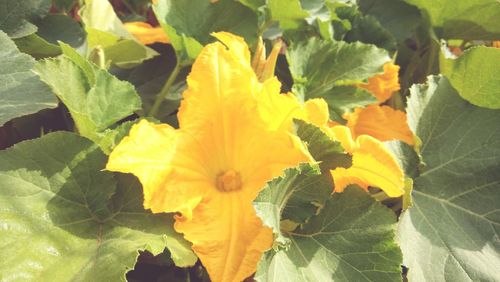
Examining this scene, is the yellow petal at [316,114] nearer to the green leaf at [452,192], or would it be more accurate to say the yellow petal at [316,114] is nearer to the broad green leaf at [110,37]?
the green leaf at [452,192]

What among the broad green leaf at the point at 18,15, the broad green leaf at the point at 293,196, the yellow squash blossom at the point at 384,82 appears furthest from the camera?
the yellow squash blossom at the point at 384,82

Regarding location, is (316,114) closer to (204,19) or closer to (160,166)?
(160,166)

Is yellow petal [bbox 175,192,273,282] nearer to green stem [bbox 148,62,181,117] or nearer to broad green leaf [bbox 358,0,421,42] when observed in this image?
green stem [bbox 148,62,181,117]

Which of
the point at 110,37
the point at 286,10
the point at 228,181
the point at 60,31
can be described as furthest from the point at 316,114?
the point at 60,31

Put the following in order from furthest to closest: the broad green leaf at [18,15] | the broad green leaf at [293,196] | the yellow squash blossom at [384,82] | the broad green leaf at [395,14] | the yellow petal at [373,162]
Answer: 1. the broad green leaf at [395,14]
2. the yellow squash blossom at [384,82]
3. the broad green leaf at [18,15]
4. the yellow petal at [373,162]
5. the broad green leaf at [293,196]

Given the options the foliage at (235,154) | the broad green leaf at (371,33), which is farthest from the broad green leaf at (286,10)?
the broad green leaf at (371,33)

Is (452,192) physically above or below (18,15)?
below

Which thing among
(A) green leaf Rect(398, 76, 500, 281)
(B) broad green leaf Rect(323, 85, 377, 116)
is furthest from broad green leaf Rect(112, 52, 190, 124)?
(A) green leaf Rect(398, 76, 500, 281)
